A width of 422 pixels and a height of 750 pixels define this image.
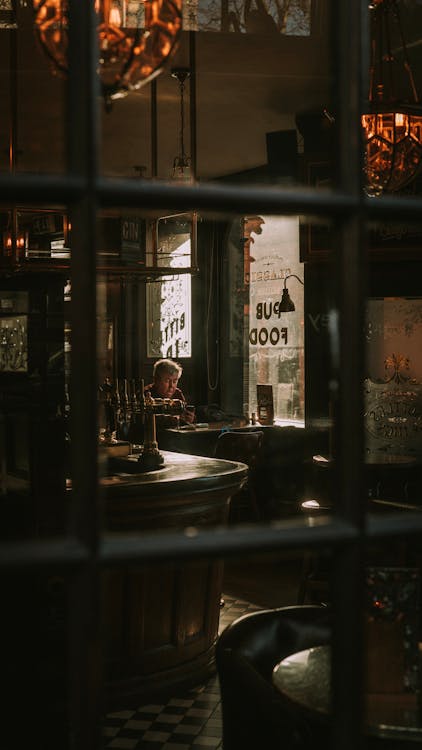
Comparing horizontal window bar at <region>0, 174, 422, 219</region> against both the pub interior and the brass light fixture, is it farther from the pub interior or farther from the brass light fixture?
the brass light fixture

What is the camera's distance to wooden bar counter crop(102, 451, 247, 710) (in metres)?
4.12

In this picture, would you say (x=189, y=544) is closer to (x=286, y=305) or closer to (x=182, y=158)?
(x=182, y=158)

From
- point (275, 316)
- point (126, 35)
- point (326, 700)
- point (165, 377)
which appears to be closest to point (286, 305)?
point (275, 316)

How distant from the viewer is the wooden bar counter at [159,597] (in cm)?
412

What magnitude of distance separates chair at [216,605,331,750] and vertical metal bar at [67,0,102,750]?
111cm

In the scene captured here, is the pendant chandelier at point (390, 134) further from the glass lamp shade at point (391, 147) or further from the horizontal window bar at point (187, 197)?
the horizontal window bar at point (187, 197)

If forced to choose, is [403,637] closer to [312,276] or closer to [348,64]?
[348,64]

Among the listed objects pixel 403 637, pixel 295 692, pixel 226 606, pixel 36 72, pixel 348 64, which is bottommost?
pixel 226 606

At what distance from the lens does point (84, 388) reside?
0.84 metres

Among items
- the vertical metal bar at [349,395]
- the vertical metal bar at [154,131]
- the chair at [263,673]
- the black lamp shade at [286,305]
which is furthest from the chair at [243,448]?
the vertical metal bar at [349,395]

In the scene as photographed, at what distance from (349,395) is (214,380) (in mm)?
9434

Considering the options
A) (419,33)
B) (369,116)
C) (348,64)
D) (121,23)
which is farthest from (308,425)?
(348,64)

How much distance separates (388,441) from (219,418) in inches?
100.0

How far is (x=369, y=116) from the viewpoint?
355cm
